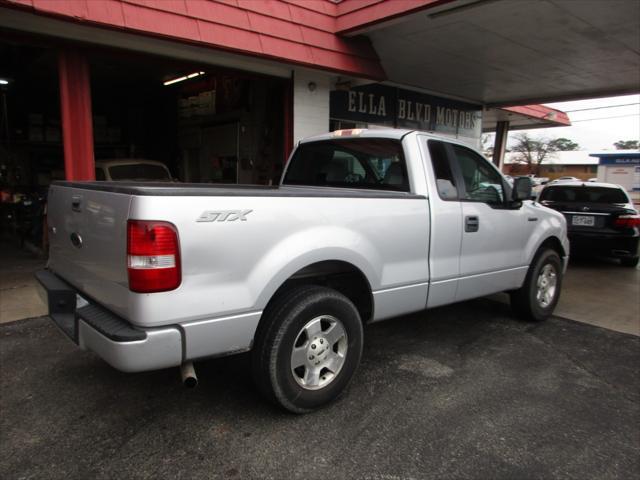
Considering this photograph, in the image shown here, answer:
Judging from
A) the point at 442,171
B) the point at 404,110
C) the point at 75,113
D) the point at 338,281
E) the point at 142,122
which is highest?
the point at 404,110

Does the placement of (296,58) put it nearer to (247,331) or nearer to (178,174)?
(247,331)

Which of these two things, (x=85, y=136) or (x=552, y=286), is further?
(x=85, y=136)

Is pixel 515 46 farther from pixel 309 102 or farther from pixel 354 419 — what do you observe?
pixel 354 419

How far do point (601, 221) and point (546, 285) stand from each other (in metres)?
3.82

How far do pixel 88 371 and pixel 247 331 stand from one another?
71.9 inches

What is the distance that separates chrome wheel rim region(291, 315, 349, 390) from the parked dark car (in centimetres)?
675

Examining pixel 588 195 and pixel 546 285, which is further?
pixel 588 195

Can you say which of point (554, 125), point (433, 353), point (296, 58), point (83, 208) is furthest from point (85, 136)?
point (554, 125)

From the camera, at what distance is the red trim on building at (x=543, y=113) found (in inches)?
561

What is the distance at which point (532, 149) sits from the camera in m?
61.9

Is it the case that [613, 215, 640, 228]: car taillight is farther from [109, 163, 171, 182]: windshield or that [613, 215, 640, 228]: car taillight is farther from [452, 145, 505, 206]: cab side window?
[109, 163, 171, 182]: windshield

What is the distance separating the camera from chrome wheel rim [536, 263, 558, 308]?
4992 mm

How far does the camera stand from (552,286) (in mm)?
5191

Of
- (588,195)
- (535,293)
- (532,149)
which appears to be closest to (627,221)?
(588,195)
